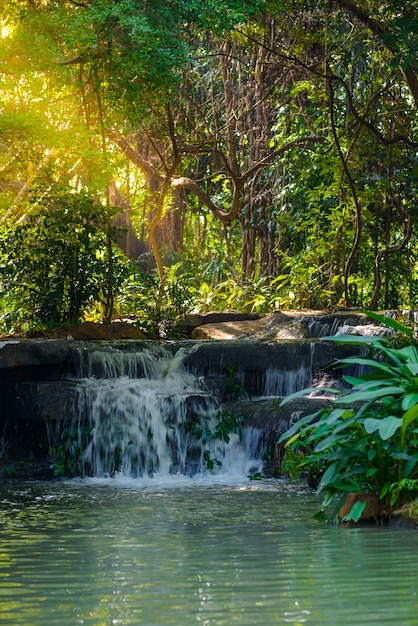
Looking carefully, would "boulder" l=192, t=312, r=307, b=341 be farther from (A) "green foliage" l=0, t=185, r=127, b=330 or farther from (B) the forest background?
(A) "green foliage" l=0, t=185, r=127, b=330

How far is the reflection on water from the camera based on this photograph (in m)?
3.44

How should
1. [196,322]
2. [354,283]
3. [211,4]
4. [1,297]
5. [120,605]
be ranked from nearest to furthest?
[120,605] < [211,4] < [1,297] < [196,322] < [354,283]

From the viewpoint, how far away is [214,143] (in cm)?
1658

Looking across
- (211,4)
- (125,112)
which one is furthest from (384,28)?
(125,112)

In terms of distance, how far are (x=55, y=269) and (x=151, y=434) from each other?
14.4ft

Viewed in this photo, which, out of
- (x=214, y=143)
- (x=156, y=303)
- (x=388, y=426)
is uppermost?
(x=214, y=143)

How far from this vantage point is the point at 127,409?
1039cm

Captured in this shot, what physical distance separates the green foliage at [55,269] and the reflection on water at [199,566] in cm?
663

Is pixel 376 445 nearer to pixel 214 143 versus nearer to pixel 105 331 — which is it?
pixel 105 331

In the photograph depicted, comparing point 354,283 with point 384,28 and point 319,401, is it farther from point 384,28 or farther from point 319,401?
point 319,401

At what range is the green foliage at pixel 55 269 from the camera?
13.7m

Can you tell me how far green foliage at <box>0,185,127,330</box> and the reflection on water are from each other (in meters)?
6.63

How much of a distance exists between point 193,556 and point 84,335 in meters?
8.66

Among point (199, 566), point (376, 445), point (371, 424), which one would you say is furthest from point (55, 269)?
point (199, 566)
